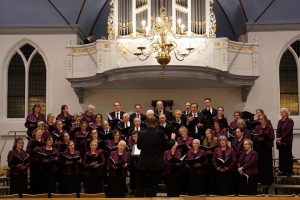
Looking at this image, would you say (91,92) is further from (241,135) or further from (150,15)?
(241,135)

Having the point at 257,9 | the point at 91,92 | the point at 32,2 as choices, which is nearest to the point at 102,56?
the point at 91,92

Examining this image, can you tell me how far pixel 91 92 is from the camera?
551 inches

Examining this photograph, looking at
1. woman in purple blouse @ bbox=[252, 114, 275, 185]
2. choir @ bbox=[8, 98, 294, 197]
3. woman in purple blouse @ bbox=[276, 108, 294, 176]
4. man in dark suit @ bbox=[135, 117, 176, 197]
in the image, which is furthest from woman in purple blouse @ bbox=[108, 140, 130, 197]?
woman in purple blouse @ bbox=[276, 108, 294, 176]

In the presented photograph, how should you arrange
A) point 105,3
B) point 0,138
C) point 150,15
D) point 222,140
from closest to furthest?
point 222,140 < point 150,15 < point 0,138 < point 105,3

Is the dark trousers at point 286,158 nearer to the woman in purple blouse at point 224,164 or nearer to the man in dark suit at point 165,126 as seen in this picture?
the woman in purple blouse at point 224,164

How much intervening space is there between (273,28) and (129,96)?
4285 millimetres

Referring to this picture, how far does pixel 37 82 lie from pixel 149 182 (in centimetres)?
785

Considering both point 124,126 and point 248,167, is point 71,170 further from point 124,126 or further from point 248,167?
point 248,167

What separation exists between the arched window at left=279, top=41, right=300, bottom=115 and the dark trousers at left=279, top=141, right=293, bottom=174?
4.25 m

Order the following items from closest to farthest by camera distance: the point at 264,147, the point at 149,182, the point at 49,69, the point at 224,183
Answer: the point at 149,182 < the point at 224,183 < the point at 264,147 < the point at 49,69

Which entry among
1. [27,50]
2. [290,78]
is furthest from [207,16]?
[27,50]

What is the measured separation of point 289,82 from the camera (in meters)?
14.2

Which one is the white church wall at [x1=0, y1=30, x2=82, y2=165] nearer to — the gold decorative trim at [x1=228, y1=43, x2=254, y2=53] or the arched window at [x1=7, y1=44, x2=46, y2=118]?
the arched window at [x1=7, y1=44, x2=46, y2=118]

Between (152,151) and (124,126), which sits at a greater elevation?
(124,126)
